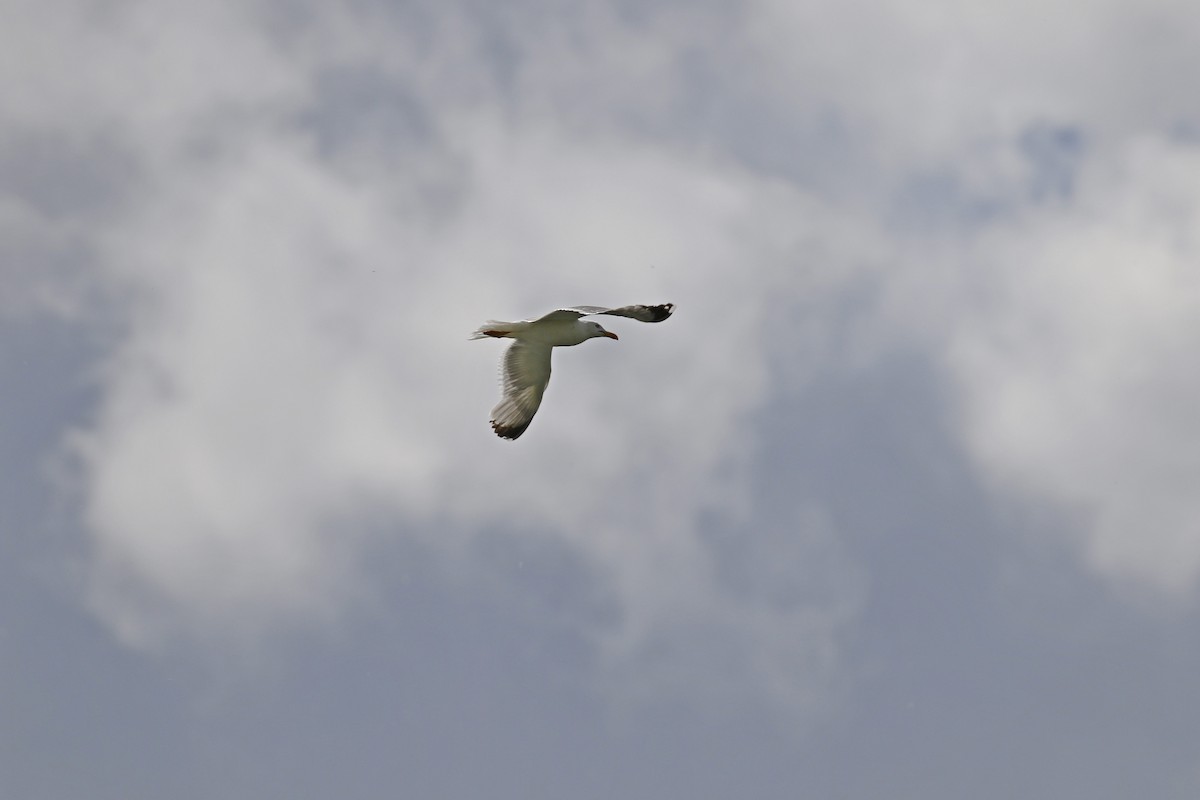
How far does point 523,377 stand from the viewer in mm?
37000

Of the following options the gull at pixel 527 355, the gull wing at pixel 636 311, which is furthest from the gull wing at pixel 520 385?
the gull wing at pixel 636 311

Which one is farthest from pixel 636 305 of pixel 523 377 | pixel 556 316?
pixel 523 377

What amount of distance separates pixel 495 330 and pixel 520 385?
6.46 feet

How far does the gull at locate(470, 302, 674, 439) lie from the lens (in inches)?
1393

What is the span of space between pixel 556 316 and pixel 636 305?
8.54 feet

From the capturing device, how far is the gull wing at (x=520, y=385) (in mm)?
36562

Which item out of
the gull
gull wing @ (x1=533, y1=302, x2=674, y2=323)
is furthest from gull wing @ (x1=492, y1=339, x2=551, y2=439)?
gull wing @ (x1=533, y1=302, x2=674, y2=323)

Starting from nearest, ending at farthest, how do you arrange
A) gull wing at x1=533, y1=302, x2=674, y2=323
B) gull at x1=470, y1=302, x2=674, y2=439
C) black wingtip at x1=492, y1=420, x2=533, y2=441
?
gull wing at x1=533, y1=302, x2=674, y2=323 < gull at x1=470, y1=302, x2=674, y2=439 < black wingtip at x1=492, y1=420, x2=533, y2=441

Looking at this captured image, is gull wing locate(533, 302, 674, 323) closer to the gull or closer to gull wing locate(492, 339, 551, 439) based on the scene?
the gull

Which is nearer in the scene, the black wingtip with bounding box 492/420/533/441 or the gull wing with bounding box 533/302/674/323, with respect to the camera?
the gull wing with bounding box 533/302/674/323

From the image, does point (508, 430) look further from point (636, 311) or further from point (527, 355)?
point (636, 311)

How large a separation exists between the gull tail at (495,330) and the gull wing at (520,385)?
0.69 meters

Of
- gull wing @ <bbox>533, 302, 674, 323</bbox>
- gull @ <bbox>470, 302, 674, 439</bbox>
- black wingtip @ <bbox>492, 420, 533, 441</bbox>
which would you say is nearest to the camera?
gull wing @ <bbox>533, 302, 674, 323</bbox>

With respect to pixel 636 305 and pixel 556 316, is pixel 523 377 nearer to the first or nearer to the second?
pixel 556 316
